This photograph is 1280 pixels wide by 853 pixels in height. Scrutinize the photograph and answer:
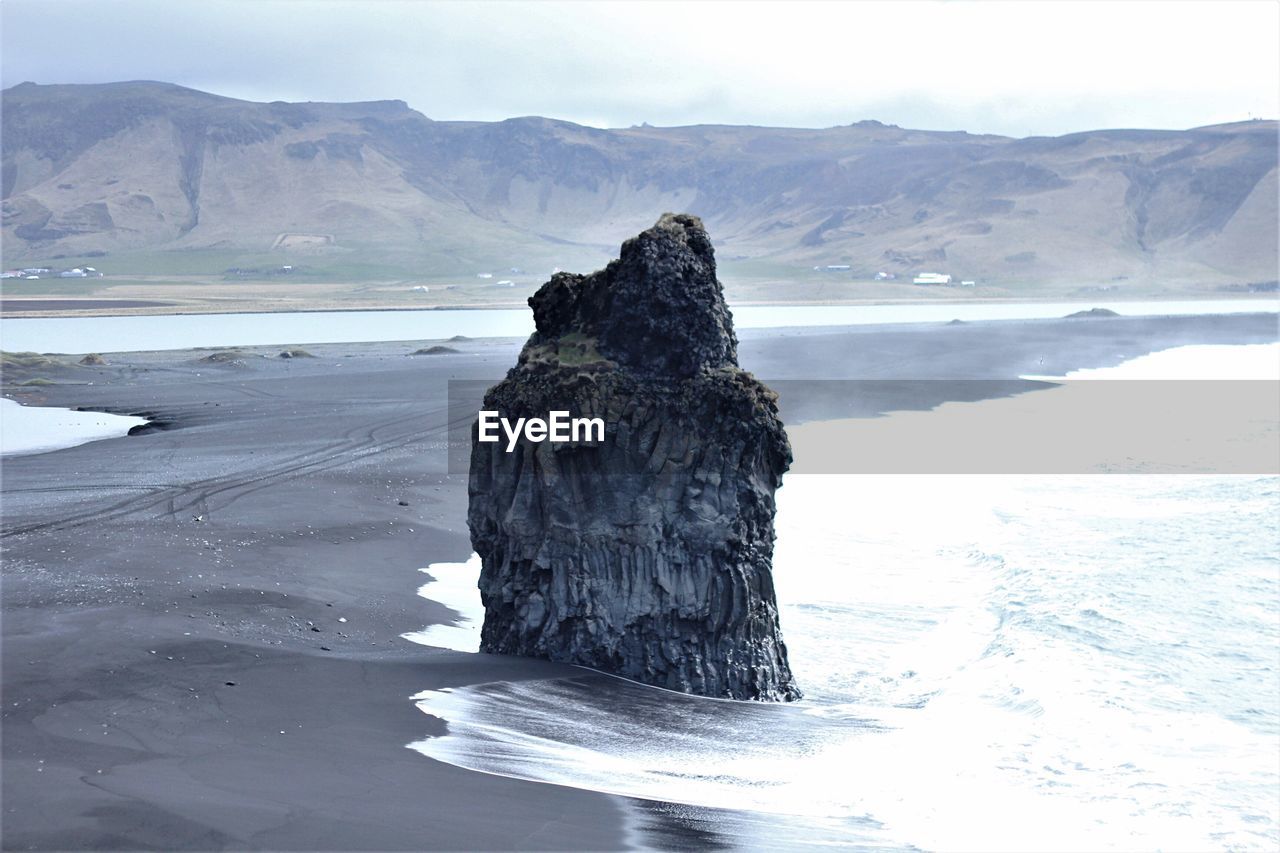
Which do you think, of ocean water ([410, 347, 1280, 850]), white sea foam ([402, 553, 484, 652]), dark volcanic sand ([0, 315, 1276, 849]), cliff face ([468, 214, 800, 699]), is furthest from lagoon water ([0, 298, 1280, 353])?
cliff face ([468, 214, 800, 699])

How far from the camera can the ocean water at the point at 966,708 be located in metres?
12.9

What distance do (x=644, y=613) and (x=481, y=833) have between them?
19.7ft

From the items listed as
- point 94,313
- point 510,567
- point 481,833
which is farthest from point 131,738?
point 94,313

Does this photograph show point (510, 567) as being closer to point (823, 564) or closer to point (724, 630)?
point (724, 630)

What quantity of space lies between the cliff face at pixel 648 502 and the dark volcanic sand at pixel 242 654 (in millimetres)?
1177

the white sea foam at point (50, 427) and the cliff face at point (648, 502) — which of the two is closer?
the cliff face at point (648, 502)

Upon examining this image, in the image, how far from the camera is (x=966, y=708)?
17.2 m

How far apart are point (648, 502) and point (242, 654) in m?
4.98

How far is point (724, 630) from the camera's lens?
54.1 ft

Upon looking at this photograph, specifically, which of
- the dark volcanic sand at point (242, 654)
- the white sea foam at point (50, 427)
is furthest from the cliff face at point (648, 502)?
the white sea foam at point (50, 427)

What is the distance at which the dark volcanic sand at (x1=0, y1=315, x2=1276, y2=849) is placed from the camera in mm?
10484

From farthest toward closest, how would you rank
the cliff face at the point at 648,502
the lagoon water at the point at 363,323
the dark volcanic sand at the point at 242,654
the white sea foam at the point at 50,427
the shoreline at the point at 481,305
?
the shoreline at the point at 481,305 → the lagoon water at the point at 363,323 → the white sea foam at the point at 50,427 → the cliff face at the point at 648,502 → the dark volcanic sand at the point at 242,654

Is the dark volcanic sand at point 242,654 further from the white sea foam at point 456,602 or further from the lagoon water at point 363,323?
the lagoon water at point 363,323

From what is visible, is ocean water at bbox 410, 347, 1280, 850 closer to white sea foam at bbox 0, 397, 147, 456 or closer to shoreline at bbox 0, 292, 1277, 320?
white sea foam at bbox 0, 397, 147, 456
